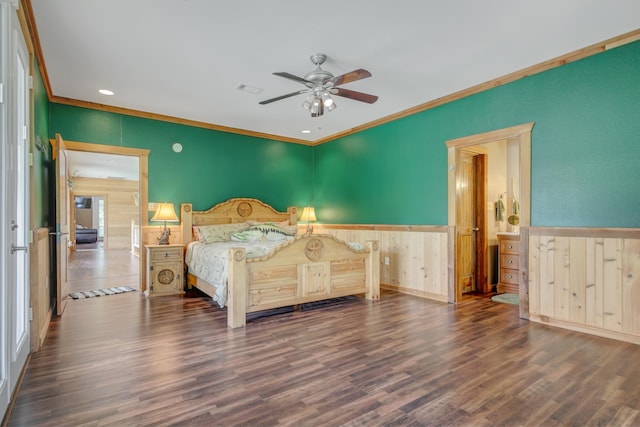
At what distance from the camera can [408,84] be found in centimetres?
399

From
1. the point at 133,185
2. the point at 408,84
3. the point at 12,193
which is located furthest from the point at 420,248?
the point at 133,185

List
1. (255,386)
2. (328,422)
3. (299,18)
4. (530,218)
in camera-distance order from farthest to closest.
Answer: (530,218), (299,18), (255,386), (328,422)

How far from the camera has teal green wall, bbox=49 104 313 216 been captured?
4.77m

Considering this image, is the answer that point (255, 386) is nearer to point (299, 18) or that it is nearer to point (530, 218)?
point (299, 18)

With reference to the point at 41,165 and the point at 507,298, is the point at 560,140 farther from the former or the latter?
the point at 41,165

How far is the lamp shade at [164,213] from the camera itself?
4965 millimetres

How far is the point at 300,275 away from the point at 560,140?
311 cm

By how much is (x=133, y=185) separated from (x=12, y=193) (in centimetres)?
1163

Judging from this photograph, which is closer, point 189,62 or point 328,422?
point 328,422

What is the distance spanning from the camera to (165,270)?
486cm

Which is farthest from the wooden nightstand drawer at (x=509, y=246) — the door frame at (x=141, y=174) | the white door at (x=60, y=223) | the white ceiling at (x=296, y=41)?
the white door at (x=60, y=223)

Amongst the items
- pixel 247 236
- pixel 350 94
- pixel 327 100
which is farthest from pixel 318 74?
pixel 247 236

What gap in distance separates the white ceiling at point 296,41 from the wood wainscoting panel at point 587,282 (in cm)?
186

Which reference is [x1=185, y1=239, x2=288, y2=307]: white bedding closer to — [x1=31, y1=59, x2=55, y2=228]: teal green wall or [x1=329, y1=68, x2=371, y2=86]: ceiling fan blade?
[x1=31, y1=59, x2=55, y2=228]: teal green wall
